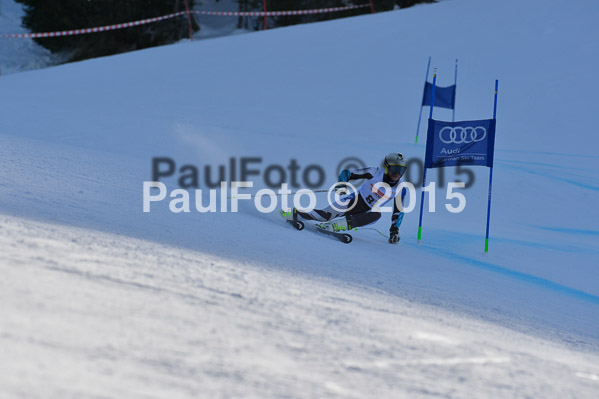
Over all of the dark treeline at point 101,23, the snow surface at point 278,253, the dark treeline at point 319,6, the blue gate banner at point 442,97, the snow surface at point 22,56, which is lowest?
the snow surface at point 278,253

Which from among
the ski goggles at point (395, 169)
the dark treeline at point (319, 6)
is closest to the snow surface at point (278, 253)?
the ski goggles at point (395, 169)

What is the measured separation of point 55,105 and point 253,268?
7.87 meters

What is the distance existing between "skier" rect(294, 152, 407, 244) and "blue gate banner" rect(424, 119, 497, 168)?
2.92 ft

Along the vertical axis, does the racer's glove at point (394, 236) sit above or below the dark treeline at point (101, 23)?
below

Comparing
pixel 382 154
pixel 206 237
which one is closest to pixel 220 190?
pixel 206 237

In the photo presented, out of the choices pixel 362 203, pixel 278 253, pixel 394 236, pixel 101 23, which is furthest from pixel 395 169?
pixel 101 23

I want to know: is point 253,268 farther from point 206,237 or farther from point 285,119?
point 285,119

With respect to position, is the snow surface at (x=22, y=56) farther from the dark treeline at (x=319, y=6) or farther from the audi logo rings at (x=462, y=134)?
the audi logo rings at (x=462, y=134)

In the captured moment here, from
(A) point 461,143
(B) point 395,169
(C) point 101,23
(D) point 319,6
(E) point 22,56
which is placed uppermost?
(D) point 319,6

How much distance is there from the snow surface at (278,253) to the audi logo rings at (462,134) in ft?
3.89

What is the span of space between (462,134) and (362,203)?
147cm

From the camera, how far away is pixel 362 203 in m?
6.21

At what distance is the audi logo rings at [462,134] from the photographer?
6625 mm

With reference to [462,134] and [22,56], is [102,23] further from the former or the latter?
[462,134]
